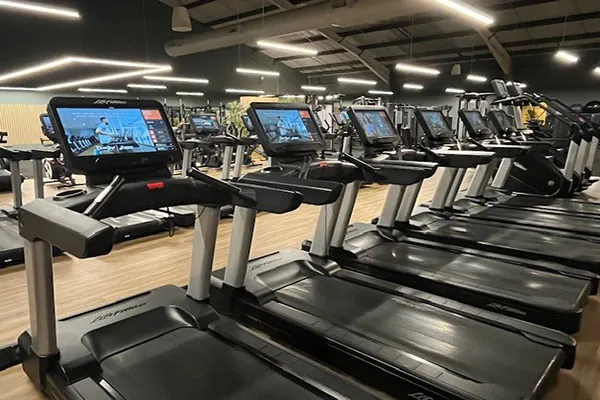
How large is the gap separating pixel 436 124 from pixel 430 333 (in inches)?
112

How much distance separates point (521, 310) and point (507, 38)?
1333 cm

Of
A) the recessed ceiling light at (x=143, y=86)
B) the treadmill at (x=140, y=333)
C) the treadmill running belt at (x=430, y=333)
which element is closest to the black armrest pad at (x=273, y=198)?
the treadmill at (x=140, y=333)

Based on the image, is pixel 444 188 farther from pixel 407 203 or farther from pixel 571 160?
pixel 571 160

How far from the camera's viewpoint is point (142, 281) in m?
3.24

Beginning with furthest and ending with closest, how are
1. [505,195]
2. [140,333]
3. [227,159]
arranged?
[227,159], [505,195], [140,333]

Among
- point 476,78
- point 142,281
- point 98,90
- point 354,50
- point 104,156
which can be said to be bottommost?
point 142,281

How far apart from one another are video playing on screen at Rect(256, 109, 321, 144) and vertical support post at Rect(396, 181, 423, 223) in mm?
1538

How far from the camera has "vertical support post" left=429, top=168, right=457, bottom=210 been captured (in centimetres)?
468

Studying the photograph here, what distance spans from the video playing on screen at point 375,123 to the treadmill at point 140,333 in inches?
62.4

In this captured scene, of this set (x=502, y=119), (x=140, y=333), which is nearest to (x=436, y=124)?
(x=502, y=119)

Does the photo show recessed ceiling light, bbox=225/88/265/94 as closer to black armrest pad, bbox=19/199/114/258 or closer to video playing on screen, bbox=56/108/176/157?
video playing on screen, bbox=56/108/176/157

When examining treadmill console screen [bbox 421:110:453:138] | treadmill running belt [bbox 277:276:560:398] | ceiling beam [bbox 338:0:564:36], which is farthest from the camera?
ceiling beam [bbox 338:0:564:36]

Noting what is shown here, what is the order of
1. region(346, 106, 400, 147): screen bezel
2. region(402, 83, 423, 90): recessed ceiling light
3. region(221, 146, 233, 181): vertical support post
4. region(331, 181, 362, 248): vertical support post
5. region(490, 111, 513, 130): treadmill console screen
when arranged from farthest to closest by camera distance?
region(402, 83, 423, 90): recessed ceiling light → region(221, 146, 233, 181): vertical support post → region(490, 111, 513, 130): treadmill console screen → region(346, 106, 400, 147): screen bezel → region(331, 181, 362, 248): vertical support post

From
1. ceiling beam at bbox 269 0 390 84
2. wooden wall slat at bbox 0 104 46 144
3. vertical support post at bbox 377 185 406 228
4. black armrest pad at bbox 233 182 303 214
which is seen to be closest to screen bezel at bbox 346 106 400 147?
vertical support post at bbox 377 185 406 228
